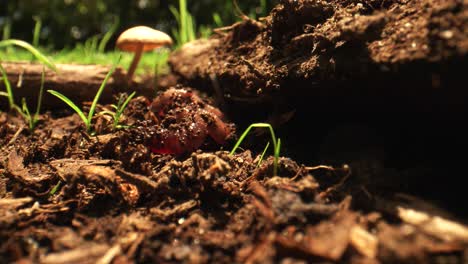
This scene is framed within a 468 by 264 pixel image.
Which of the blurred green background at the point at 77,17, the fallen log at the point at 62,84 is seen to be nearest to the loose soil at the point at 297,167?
the fallen log at the point at 62,84

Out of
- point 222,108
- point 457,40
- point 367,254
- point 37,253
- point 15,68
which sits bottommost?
point 37,253

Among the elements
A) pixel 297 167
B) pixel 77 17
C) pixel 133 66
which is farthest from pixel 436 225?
pixel 77 17

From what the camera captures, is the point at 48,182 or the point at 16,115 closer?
the point at 48,182

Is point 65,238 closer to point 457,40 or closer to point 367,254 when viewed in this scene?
point 367,254

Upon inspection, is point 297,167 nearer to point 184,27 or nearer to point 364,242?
point 364,242

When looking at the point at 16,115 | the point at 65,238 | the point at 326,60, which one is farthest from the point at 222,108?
the point at 16,115

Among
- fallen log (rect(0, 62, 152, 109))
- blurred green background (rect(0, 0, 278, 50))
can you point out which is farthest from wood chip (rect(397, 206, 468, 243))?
blurred green background (rect(0, 0, 278, 50))
